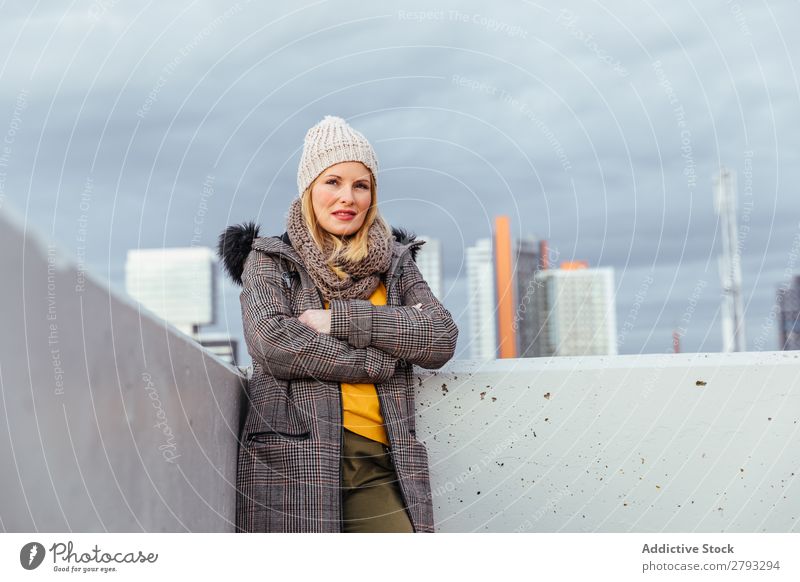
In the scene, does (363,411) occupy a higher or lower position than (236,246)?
lower

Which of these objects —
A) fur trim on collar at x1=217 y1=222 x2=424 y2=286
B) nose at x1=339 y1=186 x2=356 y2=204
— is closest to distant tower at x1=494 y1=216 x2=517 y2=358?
nose at x1=339 y1=186 x2=356 y2=204

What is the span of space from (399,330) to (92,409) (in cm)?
78

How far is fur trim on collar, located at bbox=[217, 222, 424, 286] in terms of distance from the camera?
2309 millimetres

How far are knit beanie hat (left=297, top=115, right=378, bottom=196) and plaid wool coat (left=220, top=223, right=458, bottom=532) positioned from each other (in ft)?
0.67

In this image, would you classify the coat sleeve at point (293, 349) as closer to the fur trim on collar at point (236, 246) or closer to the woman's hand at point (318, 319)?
Answer: the woman's hand at point (318, 319)

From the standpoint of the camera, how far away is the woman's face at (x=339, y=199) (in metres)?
2.25

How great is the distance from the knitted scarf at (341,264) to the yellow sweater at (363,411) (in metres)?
0.24

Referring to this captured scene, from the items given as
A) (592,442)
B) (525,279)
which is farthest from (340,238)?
(525,279)

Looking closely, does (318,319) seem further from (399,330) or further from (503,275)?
(503,275)

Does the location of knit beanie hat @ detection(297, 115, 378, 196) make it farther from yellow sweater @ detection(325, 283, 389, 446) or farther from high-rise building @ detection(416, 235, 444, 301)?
yellow sweater @ detection(325, 283, 389, 446)

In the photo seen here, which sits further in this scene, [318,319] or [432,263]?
[432,263]

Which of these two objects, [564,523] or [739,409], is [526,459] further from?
[739,409]

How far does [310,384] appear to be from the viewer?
2107mm
